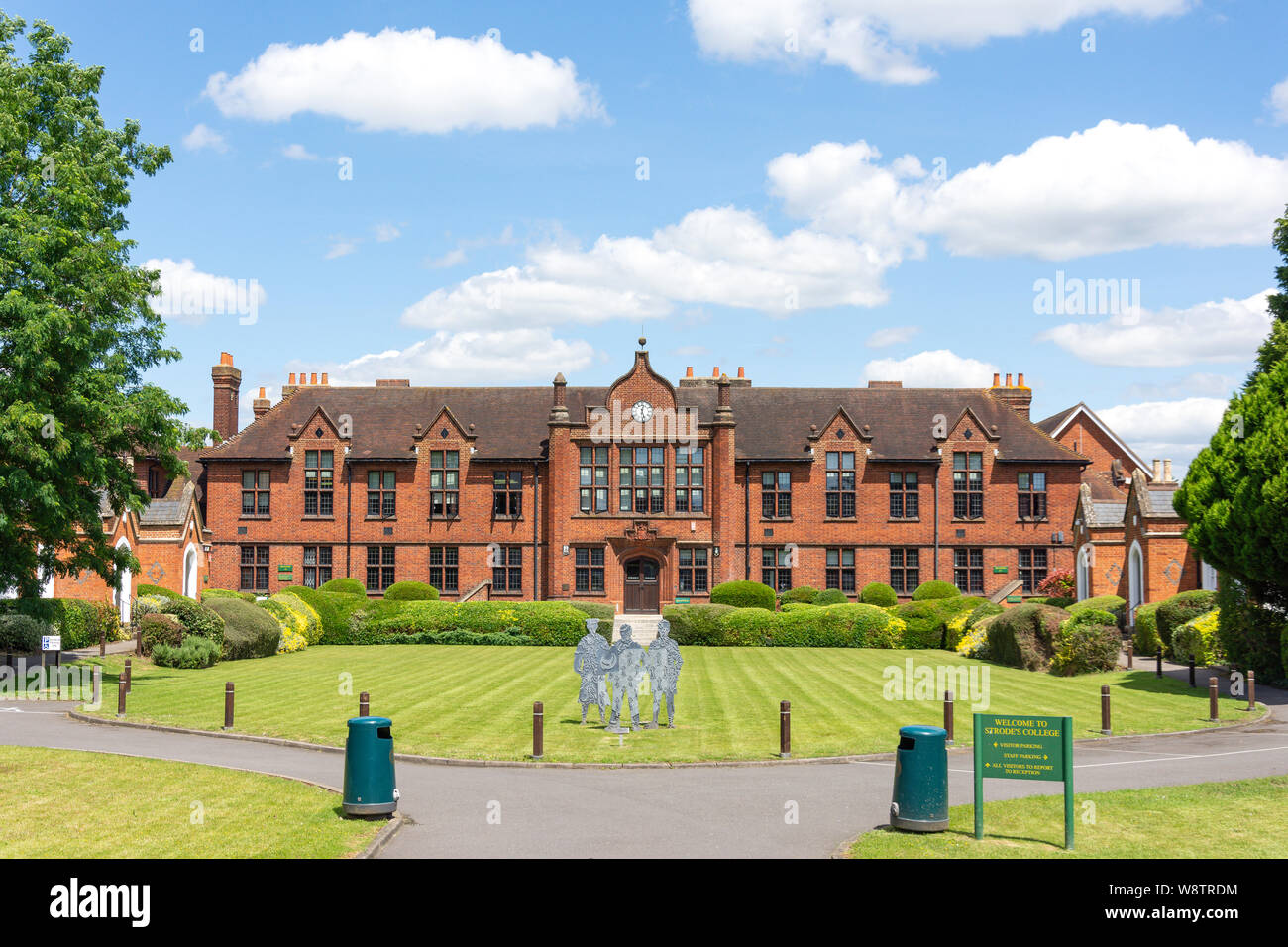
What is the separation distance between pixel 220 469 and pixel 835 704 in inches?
1435

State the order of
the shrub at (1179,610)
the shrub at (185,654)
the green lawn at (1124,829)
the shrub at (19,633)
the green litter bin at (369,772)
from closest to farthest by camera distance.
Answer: the green lawn at (1124,829) < the green litter bin at (369,772) < the shrub at (19,633) < the shrub at (185,654) < the shrub at (1179,610)

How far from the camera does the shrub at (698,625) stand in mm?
39562

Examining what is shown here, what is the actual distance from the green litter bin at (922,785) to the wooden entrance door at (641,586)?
35.9m

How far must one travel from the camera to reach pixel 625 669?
18578 mm

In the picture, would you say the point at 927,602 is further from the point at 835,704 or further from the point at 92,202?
the point at 92,202

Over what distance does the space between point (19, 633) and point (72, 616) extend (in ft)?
13.0

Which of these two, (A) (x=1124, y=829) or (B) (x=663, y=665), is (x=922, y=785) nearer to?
(A) (x=1124, y=829)

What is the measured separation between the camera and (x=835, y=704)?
2208 cm

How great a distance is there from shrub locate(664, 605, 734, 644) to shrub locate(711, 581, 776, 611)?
3.04 meters

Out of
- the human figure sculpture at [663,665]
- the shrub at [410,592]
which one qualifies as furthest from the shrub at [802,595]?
the human figure sculpture at [663,665]

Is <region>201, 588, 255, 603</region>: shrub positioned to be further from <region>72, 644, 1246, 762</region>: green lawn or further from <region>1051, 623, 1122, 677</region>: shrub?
<region>1051, 623, 1122, 677</region>: shrub

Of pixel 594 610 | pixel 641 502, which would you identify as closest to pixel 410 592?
pixel 594 610

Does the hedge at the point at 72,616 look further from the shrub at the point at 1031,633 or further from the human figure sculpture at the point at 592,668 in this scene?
the shrub at the point at 1031,633

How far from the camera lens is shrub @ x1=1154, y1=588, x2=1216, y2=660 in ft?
100
